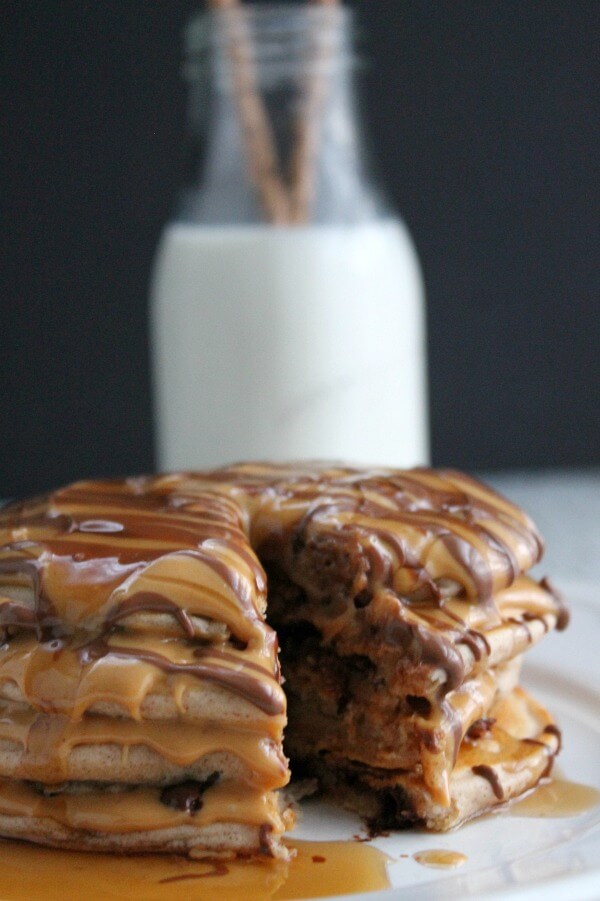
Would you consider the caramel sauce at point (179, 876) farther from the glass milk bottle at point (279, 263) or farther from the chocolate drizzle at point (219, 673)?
the glass milk bottle at point (279, 263)

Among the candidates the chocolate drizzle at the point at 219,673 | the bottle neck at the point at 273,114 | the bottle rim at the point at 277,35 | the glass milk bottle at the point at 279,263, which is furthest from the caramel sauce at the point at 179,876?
the bottle rim at the point at 277,35

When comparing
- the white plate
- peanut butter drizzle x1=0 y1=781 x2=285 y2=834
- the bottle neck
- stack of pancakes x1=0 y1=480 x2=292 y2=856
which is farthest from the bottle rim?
peanut butter drizzle x1=0 y1=781 x2=285 y2=834

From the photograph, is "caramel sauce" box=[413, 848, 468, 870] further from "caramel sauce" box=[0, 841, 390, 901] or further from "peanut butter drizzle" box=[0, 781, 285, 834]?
"peanut butter drizzle" box=[0, 781, 285, 834]

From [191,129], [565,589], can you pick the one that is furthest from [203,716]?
[191,129]

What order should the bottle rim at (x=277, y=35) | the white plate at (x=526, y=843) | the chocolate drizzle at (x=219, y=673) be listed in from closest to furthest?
the white plate at (x=526, y=843) → the chocolate drizzle at (x=219, y=673) → the bottle rim at (x=277, y=35)

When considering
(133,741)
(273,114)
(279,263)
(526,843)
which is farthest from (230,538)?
(273,114)

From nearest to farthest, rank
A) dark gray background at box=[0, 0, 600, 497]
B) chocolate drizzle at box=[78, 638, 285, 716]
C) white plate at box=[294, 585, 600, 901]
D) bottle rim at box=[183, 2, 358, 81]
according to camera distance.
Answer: white plate at box=[294, 585, 600, 901] < chocolate drizzle at box=[78, 638, 285, 716] < bottle rim at box=[183, 2, 358, 81] < dark gray background at box=[0, 0, 600, 497]
